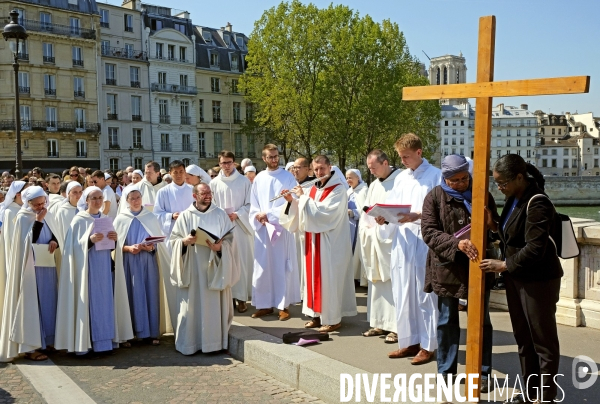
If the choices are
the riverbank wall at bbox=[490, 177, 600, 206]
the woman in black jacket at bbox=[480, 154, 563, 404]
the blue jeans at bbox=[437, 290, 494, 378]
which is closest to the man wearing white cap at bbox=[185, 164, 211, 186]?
the blue jeans at bbox=[437, 290, 494, 378]

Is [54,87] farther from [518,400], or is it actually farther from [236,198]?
[518,400]

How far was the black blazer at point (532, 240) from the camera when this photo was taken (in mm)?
4238

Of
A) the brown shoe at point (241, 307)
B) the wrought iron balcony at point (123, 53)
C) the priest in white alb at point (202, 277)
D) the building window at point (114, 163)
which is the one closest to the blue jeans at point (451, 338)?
the priest in white alb at point (202, 277)

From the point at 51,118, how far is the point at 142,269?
150 ft

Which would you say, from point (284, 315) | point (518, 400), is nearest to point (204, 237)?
point (284, 315)

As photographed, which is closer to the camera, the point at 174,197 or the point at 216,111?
the point at 174,197

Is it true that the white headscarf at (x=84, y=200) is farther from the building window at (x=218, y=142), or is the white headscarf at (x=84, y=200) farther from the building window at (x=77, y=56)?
the building window at (x=218, y=142)

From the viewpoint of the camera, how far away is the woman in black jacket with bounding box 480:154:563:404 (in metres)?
4.26

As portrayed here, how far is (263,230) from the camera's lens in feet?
27.3

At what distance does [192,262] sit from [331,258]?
5.25 ft

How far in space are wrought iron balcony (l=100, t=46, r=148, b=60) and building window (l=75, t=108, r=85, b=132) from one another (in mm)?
5604

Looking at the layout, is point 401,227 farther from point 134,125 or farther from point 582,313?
point 134,125

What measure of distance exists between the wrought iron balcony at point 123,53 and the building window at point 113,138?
6.35m

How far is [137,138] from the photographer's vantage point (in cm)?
5438
